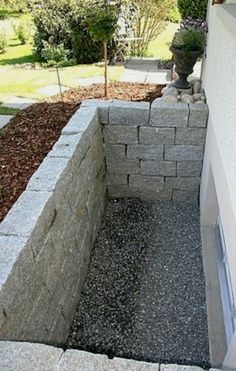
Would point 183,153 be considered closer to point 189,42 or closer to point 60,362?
point 189,42

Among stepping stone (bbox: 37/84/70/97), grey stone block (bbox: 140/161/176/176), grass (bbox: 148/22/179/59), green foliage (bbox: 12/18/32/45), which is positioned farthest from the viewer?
green foliage (bbox: 12/18/32/45)

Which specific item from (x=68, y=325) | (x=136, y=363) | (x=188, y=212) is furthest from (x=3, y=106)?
(x=136, y=363)

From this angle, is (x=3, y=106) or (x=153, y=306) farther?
(x=3, y=106)

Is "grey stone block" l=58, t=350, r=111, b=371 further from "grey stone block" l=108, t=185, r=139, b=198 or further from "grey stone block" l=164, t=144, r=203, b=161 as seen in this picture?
"grey stone block" l=108, t=185, r=139, b=198

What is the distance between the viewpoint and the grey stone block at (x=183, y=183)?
441 centimetres

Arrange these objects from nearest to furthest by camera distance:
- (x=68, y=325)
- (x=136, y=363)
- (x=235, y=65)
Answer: (x=136, y=363) < (x=235, y=65) < (x=68, y=325)

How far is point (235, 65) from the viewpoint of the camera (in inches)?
100

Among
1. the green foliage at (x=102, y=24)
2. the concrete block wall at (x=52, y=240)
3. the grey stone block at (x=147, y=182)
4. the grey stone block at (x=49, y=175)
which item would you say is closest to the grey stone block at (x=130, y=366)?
the concrete block wall at (x=52, y=240)

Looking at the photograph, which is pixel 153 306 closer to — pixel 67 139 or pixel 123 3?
pixel 67 139

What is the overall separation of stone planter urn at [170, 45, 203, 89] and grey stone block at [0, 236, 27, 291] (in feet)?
11.0

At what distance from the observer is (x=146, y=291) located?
336 centimetres

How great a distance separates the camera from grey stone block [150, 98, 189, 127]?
399cm

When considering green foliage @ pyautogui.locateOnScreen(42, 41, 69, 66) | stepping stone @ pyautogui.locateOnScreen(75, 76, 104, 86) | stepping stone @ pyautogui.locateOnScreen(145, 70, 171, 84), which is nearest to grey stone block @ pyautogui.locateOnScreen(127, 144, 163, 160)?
stepping stone @ pyautogui.locateOnScreen(145, 70, 171, 84)

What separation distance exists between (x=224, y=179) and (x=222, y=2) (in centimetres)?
192
